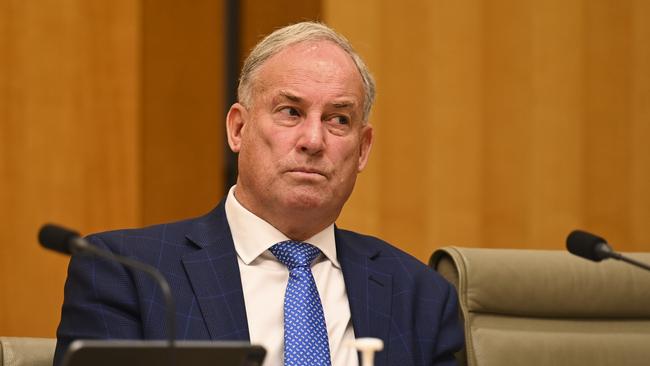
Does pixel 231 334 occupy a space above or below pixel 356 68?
below

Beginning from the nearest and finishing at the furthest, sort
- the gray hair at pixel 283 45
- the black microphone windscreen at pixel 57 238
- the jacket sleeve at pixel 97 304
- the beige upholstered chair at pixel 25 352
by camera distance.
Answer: the black microphone windscreen at pixel 57 238, the jacket sleeve at pixel 97 304, the beige upholstered chair at pixel 25 352, the gray hair at pixel 283 45

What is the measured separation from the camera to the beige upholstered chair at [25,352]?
211 centimetres

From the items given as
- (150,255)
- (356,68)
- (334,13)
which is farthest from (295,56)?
(334,13)

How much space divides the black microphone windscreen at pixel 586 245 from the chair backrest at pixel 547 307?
1.58ft

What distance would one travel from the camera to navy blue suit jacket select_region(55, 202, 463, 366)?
2.04 metres

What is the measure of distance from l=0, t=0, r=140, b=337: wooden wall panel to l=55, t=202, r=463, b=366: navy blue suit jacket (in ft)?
3.86

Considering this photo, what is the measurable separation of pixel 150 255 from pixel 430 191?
1.55 m

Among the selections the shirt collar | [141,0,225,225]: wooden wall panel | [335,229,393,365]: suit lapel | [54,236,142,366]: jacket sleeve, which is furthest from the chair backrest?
[141,0,225,225]: wooden wall panel

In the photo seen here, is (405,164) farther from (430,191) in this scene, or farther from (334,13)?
(334,13)

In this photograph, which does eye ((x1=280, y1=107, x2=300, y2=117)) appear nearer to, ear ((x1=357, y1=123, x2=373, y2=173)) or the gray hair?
the gray hair

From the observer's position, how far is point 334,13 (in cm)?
354

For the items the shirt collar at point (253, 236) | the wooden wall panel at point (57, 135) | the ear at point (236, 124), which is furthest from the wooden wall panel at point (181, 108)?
the shirt collar at point (253, 236)

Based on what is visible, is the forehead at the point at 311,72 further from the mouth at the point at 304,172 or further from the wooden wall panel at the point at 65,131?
the wooden wall panel at the point at 65,131

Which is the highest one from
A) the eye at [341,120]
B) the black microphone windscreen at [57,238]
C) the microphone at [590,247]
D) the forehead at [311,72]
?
the forehead at [311,72]
